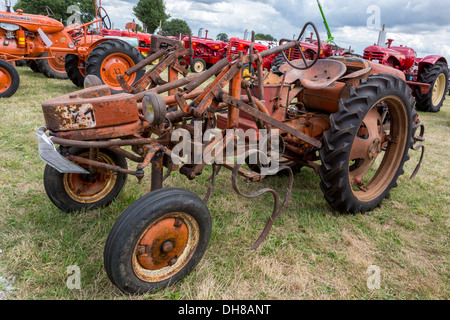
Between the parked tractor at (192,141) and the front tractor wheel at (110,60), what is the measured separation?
4.82 m

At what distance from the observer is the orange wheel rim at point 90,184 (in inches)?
115

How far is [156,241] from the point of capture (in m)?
2.18

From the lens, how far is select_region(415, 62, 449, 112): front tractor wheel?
9.11 m

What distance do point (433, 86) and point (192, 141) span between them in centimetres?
917

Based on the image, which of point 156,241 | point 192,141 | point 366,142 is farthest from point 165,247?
point 366,142

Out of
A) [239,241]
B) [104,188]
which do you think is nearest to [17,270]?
[104,188]

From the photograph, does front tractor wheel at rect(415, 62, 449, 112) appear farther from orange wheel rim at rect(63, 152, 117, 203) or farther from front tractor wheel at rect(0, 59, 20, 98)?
front tractor wheel at rect(0, 59, 20, 98)

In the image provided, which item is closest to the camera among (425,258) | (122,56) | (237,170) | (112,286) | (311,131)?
(112,286)

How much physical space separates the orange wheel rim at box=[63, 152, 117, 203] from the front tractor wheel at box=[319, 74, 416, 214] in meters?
2.01

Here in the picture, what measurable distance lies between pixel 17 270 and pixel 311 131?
290cm

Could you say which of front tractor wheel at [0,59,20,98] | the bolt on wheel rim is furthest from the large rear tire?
the bolt on wheel rim

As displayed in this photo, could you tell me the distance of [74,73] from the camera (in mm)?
9133

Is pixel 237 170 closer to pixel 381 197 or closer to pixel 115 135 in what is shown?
pixel 115 135

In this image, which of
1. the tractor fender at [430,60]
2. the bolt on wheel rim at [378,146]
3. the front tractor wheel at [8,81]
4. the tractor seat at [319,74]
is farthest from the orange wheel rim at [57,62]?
the tractor fender at [430,60]
